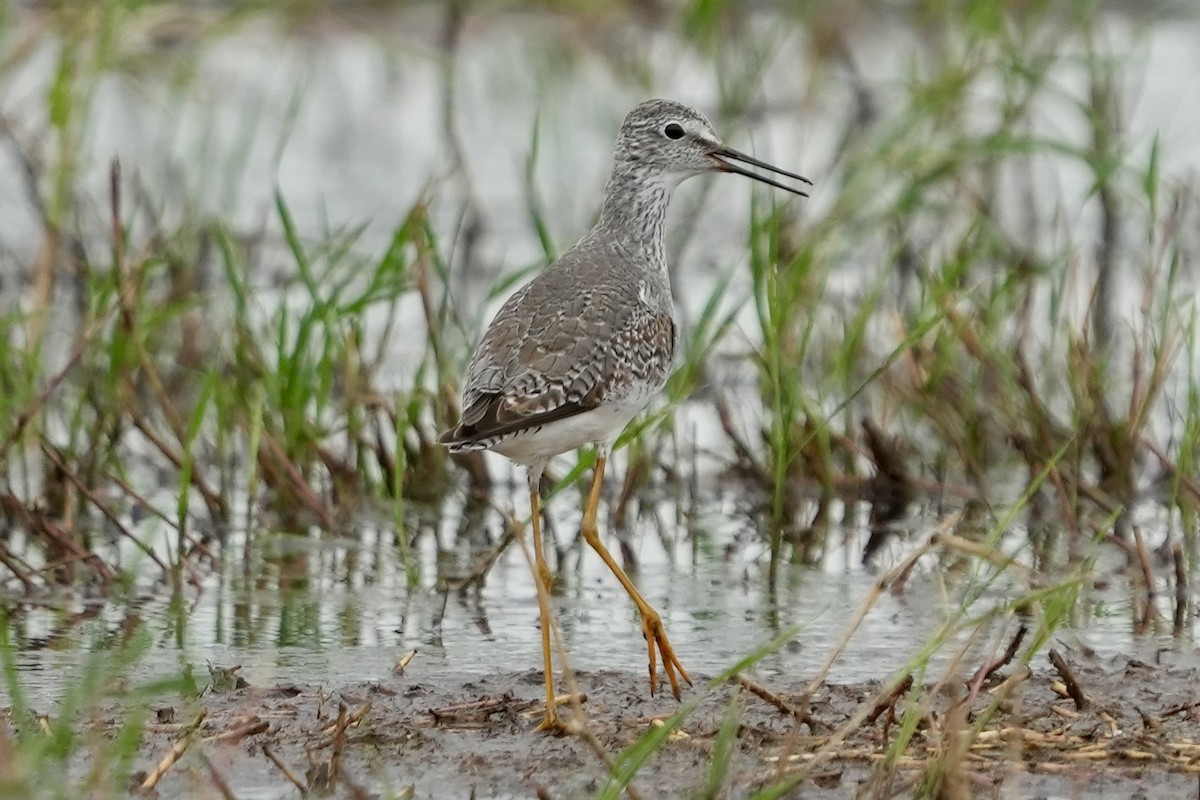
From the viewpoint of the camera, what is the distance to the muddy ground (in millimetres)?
4398

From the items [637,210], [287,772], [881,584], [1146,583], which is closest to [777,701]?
[881,584]

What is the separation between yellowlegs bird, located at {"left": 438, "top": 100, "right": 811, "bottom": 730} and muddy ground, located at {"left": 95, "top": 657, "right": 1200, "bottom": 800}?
0.63ft

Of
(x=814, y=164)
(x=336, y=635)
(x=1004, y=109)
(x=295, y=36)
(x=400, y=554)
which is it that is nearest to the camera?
(x=336, y=635)

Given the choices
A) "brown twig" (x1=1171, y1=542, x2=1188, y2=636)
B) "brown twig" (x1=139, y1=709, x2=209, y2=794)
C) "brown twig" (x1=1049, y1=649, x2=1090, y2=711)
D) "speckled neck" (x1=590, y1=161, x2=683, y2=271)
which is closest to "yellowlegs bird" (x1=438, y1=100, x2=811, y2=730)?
"speckled neck" (x1=590, y1=161, x2=683, y2=271)

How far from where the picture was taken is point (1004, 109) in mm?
8383

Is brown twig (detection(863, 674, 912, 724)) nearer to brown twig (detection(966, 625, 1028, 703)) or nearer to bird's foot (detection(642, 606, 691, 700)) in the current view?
brown twig (detection(966, 625, 1028, 703))

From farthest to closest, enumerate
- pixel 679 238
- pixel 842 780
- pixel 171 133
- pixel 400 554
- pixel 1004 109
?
pixel 171 133 < pixel 679 238 < pixel 1004 109 < pixel 400 554 < pixel 842 780

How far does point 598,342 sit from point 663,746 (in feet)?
4.31

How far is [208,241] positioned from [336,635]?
3.68 metres

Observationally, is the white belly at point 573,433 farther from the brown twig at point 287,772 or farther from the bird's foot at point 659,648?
the brown twig at point 287,772

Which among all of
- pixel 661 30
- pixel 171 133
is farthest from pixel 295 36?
pixel 171 133

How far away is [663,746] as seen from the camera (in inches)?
185

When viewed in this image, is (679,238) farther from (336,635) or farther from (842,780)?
(842,780)

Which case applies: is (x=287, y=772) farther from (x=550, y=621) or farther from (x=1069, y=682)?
(x=1069, y=682)
